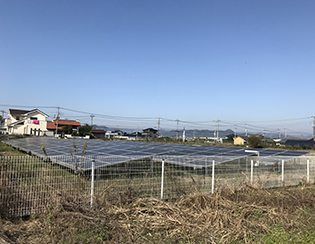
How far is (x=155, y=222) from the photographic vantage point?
4852mm

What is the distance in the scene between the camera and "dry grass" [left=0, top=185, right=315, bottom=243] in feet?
14.0

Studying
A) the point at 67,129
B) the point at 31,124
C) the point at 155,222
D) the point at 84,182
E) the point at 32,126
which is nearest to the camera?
the point at 155,222

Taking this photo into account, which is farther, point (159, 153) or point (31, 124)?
point (31, 124)

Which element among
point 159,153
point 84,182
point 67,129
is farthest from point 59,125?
point 84,182

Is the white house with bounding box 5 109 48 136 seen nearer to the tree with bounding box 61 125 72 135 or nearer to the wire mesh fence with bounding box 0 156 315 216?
the tree with bounding box 61 125 72 135

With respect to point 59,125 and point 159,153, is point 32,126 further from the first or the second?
point 159,153

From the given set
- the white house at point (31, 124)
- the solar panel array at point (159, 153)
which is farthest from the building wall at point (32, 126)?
the solar panel array at point (159, 153)

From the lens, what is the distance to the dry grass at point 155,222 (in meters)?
4.26

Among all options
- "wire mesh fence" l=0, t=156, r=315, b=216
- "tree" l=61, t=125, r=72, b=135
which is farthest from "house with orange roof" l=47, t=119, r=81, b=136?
"wire mesh fence" l=0, t=156, r=315, b=216

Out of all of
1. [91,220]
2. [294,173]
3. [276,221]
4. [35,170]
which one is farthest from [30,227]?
[294,173]

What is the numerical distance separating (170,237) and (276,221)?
2.39 m

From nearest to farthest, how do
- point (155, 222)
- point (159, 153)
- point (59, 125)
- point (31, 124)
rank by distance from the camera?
point (155, 222) → point (159, 153) → point (31, 124) → point (59, 125)

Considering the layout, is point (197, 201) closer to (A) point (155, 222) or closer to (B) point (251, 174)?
(A) point (155, 222)

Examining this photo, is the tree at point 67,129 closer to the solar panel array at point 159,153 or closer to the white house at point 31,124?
the white house at point 31,124
